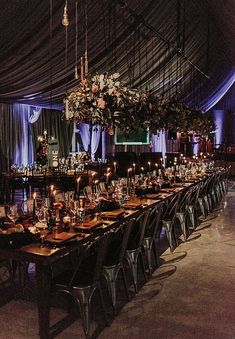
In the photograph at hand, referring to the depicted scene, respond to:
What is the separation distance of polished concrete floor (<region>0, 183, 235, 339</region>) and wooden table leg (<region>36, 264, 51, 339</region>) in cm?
19

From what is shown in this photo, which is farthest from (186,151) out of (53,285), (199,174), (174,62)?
(53,285)

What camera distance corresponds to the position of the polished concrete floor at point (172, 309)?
3.68 metres

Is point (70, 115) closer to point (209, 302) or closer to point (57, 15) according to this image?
point (57, 15)

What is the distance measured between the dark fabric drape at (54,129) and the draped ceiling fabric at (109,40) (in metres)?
1.86

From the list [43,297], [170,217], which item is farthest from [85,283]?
[170,217]

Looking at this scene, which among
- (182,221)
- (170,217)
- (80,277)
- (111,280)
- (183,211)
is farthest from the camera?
(183,211)

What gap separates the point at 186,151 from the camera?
64.2 feet

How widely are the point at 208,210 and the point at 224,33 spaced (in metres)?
4.95

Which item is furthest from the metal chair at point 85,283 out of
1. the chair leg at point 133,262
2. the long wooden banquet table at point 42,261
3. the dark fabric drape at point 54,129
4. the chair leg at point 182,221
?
the dark fabric drape at point 54,129

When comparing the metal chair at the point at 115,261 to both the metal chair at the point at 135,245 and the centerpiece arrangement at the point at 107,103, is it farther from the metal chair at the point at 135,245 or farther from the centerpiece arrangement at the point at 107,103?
the centerpiece arrangement at the point at 107,103

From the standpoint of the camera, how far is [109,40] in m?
8.30

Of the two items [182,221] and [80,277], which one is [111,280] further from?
[182,221]

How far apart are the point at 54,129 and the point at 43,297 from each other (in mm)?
11716

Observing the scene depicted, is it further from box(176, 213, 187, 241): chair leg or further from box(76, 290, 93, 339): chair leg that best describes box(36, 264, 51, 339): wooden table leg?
box(176, 213, 187, 241): chair leg
